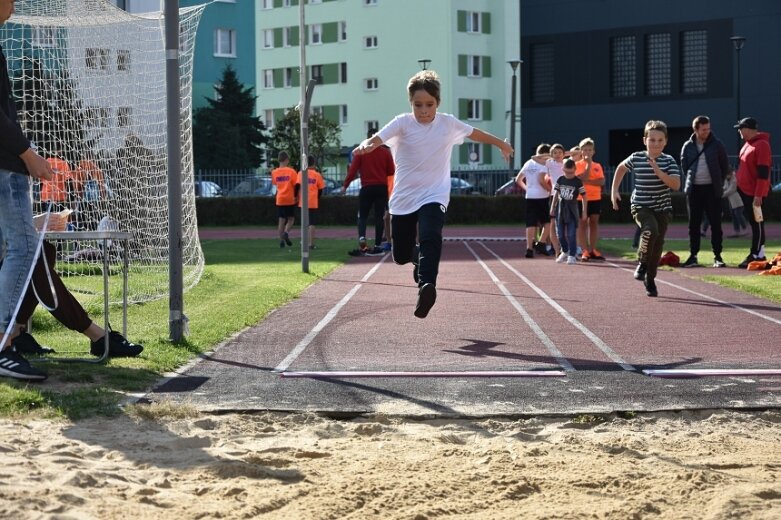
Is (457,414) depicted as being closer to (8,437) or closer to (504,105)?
(8,437)

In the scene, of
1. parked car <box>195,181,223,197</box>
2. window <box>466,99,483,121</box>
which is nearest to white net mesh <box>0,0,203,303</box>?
parked car <box>195,181,223,197</box>

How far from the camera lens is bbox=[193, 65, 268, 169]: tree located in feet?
208

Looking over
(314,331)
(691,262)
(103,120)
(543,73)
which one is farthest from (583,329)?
(543,73)

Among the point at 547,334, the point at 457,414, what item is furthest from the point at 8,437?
the point at 547,334

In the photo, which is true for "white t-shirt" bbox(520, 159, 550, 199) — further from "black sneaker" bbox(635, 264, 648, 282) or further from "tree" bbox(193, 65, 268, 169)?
"tree" bbox(193, 65, 268, 169)

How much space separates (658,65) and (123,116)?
178 ft

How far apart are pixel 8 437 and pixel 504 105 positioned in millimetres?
71316

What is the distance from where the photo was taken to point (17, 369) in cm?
702

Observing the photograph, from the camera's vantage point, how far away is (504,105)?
75.4 metres

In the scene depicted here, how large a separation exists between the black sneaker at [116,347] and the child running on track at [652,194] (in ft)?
20.3

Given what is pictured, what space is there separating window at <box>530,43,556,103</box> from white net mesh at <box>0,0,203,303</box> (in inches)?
2188

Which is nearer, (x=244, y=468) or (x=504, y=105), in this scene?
(x=244, y=468)

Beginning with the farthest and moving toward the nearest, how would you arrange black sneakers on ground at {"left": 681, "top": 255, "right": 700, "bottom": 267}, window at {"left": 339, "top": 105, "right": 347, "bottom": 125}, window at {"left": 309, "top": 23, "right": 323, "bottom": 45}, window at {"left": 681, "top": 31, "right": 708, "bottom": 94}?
window at {"left": 309, "top": 23, "right": 323, "bottom": 45}, window at {"left": 339, "top": 105, "right": 347, "bottom": 125}, window at {"left": 681, "top": 31, "right": 708, "bottom": 94}, black sneakers on ground at {"left": 681, "top": 255, "right": 700, "bottom": 267}

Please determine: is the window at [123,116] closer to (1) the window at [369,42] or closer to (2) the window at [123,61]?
(2) the window at [123,61]
